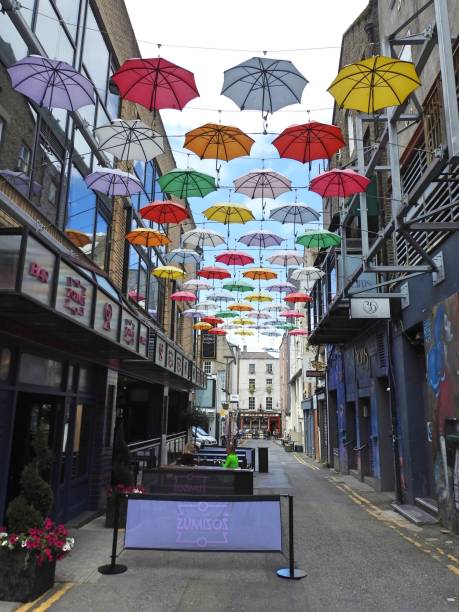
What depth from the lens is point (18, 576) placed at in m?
5.80

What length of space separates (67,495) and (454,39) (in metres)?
12.1

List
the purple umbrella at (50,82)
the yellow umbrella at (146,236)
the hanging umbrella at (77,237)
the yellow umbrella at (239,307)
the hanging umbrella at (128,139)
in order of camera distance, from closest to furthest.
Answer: the purple umbrella at (50,82)
the hanging umbrella at (128,139)
the hanging umbrella at (77,237)
the yellow umbrella at (146,236)
the yellow umbrella at (239,307)

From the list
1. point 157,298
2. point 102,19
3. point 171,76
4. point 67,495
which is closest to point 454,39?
point 171,76

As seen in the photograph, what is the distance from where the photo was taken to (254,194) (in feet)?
43.0

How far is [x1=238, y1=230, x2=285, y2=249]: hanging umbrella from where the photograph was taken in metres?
15.7

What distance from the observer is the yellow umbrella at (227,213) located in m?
13.4

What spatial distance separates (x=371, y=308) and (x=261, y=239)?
4427mm

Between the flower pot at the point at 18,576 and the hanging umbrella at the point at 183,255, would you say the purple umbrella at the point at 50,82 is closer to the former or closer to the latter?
the flower pot at the point at 18,576

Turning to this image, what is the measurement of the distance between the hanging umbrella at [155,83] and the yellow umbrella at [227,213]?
4.60 meters

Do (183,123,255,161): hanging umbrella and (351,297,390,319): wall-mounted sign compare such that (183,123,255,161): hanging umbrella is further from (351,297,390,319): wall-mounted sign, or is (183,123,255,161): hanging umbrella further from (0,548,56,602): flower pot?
(0,548,56,602): flower pot

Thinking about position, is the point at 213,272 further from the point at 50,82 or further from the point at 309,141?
the point at 50,82

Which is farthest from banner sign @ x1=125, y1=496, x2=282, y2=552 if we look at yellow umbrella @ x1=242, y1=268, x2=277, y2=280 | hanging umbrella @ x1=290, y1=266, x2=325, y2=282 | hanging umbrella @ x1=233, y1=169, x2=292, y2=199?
hanging umbrella @ x1=290, y1=266, x2=325, y2=282

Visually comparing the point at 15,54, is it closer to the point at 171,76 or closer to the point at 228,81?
the point at 171,76

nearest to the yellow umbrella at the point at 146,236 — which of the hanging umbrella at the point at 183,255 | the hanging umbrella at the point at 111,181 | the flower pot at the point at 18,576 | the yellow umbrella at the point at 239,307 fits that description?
the hanging umbrella at the point at 111,181
